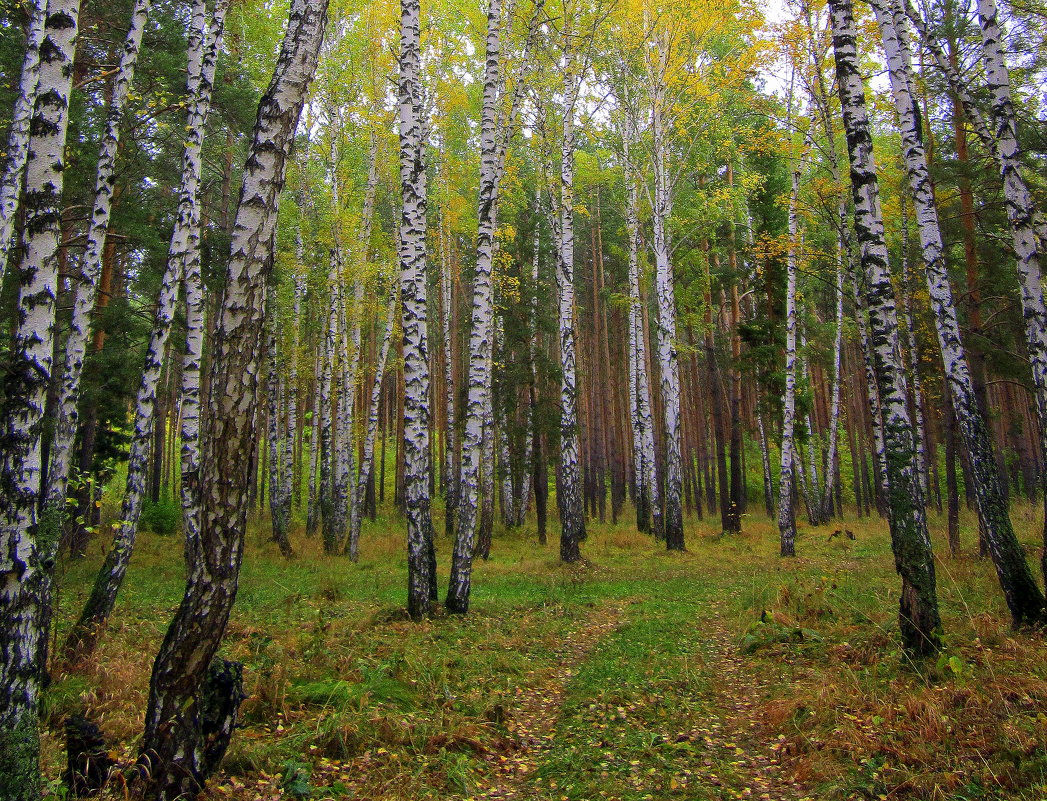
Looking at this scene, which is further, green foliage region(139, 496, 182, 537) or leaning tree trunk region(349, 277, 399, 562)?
green foliage region(139, 496, 182, 537)

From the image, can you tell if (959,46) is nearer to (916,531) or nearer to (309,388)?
(916,531)

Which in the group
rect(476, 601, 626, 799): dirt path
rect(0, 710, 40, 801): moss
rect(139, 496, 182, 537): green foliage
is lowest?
rect(476, 601, 626, 799): dirt path

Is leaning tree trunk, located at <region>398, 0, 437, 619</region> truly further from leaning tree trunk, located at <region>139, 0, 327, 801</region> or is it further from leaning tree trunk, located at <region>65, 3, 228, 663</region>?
leaning tree trunk, located at <region>139, 0, 327, 801</region>

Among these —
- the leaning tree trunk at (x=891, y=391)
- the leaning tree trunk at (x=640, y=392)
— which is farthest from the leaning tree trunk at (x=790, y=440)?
the leaning tree trunk at (x=891, y=391)

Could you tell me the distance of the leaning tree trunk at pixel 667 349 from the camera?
16.8 m

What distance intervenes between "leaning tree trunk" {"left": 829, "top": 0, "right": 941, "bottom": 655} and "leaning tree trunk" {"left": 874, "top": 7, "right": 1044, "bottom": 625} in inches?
44.0

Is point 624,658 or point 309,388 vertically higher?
point 309,388

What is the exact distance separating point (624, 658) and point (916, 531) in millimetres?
3389

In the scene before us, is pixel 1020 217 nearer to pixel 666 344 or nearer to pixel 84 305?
pixel 84 305

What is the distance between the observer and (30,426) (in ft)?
12.1

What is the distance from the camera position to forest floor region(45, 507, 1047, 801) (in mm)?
4012

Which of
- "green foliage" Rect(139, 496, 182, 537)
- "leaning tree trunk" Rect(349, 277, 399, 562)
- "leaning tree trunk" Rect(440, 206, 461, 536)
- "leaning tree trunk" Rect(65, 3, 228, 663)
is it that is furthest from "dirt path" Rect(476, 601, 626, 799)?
"green foliage" Rect(139, 496, 182, 537)

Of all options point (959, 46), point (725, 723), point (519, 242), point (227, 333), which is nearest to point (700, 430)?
point (519, 242)

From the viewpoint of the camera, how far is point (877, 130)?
2502 cm
